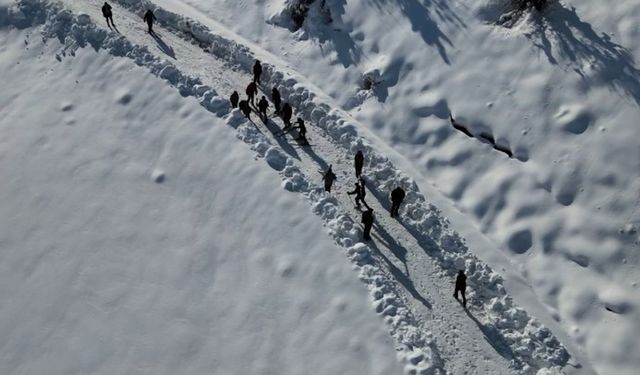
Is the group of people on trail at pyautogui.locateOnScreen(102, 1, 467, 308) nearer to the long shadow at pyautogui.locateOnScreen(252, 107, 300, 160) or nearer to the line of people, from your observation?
the line of people

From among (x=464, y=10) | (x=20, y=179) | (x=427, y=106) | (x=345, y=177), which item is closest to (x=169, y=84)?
(x=20, y=179)

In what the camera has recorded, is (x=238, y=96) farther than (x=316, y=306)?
Yes

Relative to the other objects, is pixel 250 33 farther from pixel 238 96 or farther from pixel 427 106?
pixel 427 106

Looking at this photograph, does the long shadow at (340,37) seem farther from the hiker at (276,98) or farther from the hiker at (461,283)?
the hiker at (461,283)

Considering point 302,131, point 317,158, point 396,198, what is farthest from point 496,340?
point 302,131

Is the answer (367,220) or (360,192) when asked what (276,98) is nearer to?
(360,192)

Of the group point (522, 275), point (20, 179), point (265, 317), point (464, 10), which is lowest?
point (20, 179)

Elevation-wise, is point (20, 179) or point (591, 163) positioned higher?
point (591, 163)
